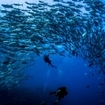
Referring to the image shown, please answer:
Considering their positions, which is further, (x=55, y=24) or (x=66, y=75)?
(x=66, y=75)

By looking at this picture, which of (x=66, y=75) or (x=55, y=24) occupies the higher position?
(x=55, y=24)

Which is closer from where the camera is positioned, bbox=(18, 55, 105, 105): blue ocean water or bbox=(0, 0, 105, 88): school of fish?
bbox=(0, 0, 105, 88): school of fish

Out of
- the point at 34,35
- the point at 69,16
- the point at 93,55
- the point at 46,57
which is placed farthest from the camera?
the point at 93,55

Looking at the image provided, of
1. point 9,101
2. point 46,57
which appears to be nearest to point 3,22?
point 46,57

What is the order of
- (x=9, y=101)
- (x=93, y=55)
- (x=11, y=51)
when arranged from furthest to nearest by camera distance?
(x=9, y=101), (x=11, y=51), (x=93, y=55)

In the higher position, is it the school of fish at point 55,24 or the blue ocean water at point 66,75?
the school of fish at point 55,24

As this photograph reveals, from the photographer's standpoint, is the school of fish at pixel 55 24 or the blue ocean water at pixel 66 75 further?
the blue ocean water at pixel 66 75

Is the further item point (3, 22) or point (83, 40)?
point (83, 40)

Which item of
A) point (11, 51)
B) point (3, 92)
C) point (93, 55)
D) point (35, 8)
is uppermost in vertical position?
point (35, 8)

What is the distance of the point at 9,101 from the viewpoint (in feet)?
87.6

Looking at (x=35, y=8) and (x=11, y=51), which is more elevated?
(x=35, y=8)

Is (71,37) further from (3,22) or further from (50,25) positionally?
(3,22)

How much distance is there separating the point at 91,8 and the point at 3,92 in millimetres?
20214

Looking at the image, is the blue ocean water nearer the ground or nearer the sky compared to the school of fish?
nearer the ground
